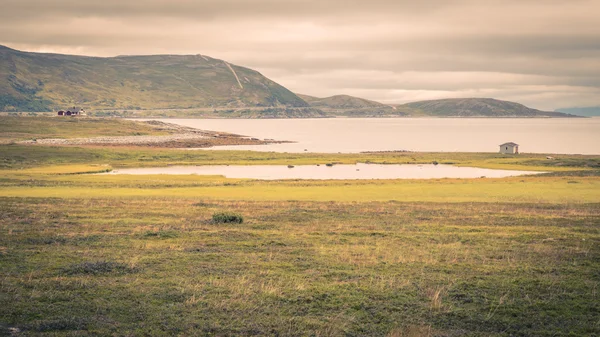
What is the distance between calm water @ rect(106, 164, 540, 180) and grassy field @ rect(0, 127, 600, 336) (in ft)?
153

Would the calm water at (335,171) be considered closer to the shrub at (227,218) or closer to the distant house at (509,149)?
the distant house at (509,149)

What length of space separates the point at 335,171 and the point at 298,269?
79.5 m

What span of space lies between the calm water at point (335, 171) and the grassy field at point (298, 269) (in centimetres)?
4674

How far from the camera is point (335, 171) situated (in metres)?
100

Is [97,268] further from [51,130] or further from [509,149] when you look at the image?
[51,130]

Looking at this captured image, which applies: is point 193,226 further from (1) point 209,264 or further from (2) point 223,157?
(2) point 223,157

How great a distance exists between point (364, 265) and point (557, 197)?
114 feet

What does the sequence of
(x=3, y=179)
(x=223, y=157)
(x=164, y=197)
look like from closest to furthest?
(x=164, y=197) < (x=3, y=179) < (x=223, y=157)

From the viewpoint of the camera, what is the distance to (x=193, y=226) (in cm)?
3097

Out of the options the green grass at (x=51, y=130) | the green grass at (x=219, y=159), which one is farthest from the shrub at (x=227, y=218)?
the green grass at (x=51, y=130)

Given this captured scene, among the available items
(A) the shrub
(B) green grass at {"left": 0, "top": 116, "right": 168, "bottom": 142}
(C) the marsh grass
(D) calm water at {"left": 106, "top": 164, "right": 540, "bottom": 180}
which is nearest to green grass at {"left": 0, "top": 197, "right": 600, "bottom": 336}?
(C) the marsh grass

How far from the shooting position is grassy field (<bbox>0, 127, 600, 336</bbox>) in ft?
50.8

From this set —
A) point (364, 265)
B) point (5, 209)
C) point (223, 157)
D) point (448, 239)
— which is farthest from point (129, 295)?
point (223, 157)

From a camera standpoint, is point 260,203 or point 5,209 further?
point 260,203
